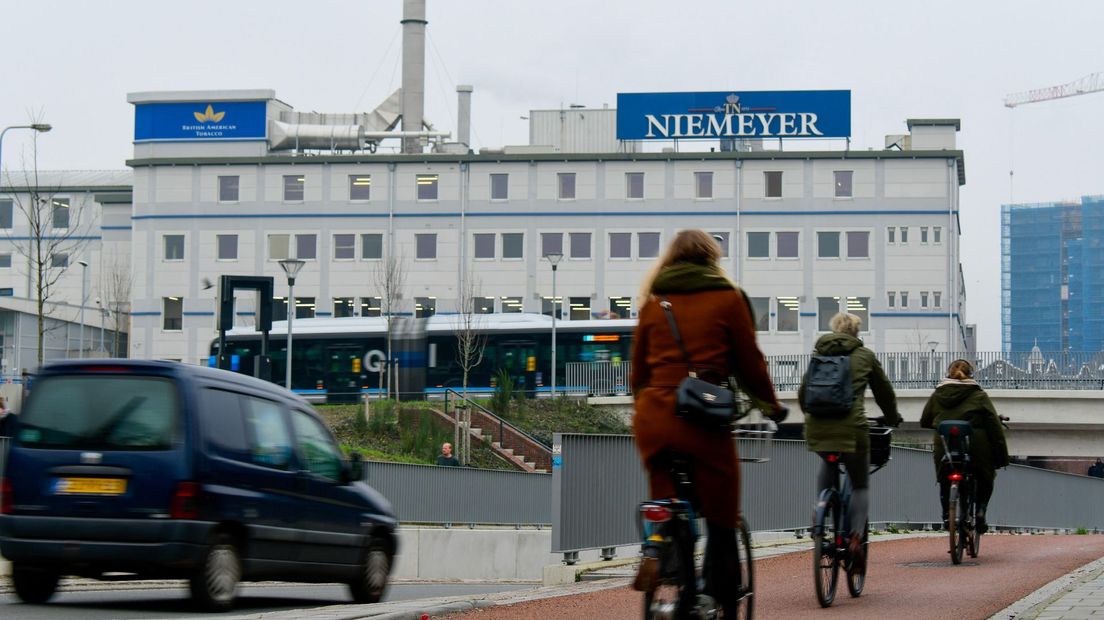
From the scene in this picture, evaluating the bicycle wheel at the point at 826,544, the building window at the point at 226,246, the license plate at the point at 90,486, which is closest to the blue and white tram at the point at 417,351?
the building window at the point at 226,246

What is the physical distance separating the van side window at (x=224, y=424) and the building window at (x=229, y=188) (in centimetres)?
7157

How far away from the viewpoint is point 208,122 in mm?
83625

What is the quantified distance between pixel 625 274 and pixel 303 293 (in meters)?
16.2

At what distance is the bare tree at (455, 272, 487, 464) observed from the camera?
4212 cm

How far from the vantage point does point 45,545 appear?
11047 mm

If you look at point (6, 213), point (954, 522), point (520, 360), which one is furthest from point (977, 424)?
point (6, 213)

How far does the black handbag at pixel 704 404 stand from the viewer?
6.41 m

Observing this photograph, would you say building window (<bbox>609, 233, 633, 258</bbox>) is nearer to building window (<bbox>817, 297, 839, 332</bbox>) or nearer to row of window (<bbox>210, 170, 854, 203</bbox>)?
row of window (<bbox>210, 170, 854, 203</bbox>)

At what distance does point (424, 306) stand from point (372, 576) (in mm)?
65493

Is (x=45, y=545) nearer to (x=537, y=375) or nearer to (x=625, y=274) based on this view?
(x=537, y=375)

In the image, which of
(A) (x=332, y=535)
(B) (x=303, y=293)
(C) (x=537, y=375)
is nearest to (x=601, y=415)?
(C) (x=537, y=375)

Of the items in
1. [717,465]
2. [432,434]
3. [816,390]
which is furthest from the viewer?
[432,434]

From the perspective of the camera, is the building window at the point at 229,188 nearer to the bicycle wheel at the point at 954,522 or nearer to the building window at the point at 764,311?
the building window at the point at 764,311

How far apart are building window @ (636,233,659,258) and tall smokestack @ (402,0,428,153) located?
15123 mm
